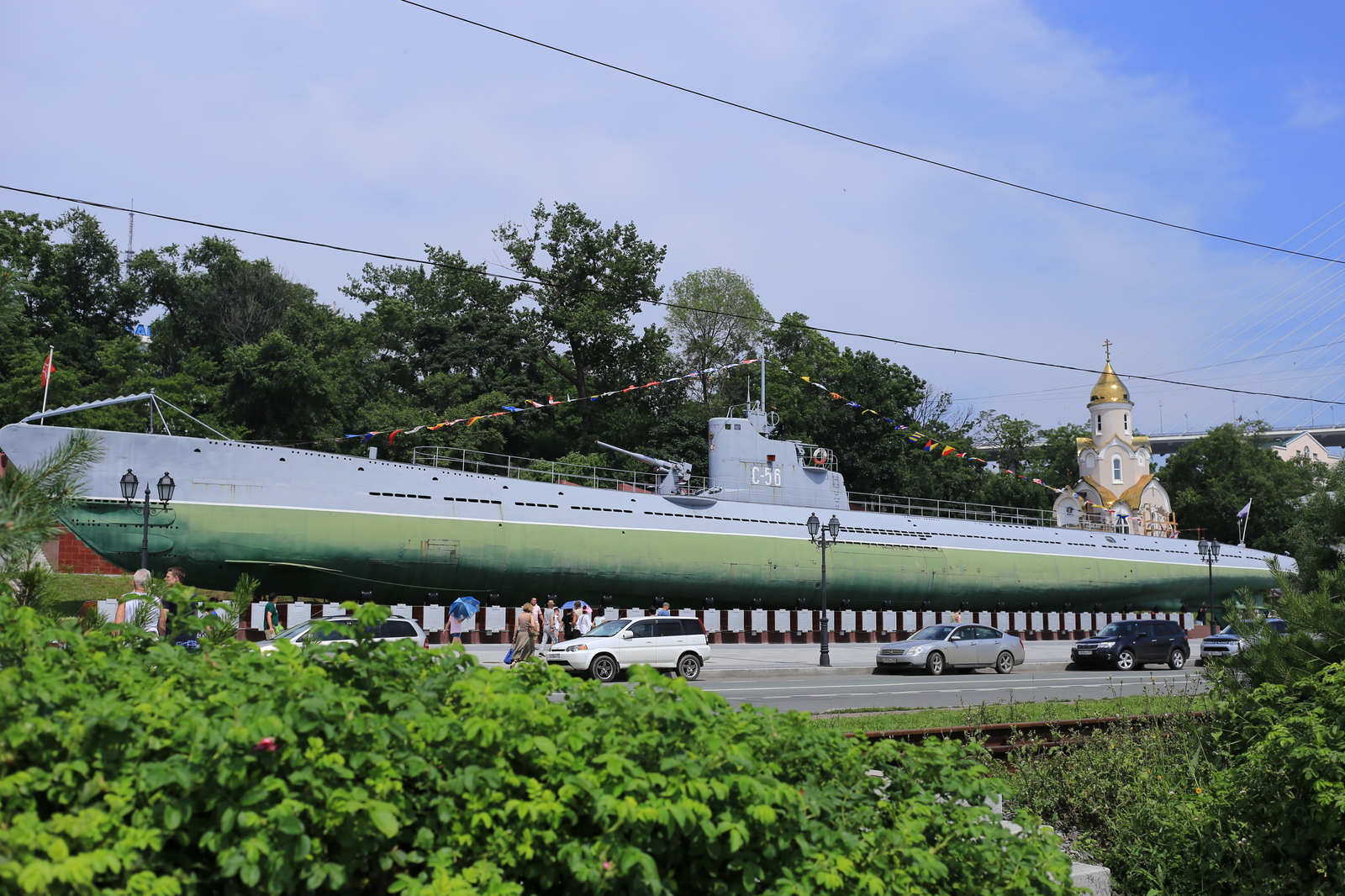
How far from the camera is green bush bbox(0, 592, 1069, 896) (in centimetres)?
306

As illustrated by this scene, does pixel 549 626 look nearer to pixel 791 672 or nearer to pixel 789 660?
pixel 791 672

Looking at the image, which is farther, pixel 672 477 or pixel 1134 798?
pixel 672 477

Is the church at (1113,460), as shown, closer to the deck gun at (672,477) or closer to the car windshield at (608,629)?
the deck gun at (672,477)

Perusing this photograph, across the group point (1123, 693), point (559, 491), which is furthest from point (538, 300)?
point (1123, 693)

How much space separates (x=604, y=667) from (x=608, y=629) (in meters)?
1.18

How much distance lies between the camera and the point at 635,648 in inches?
803

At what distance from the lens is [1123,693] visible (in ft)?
65.8

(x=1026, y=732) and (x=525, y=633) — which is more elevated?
(x=525, y=633)

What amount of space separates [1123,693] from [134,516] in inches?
903

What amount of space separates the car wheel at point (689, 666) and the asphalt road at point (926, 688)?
34 centimetres

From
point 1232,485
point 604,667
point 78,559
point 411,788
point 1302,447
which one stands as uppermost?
point 1302,447

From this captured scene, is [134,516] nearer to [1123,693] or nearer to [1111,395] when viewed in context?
[1123,693]

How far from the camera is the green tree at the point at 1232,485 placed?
8156 cm

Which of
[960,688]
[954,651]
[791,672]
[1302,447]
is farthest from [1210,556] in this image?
[1302,447]
